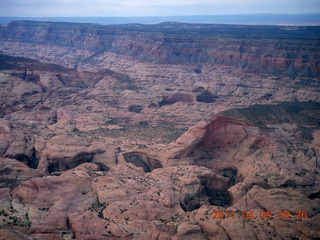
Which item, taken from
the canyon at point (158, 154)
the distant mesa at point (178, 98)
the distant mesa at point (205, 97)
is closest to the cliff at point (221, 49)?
the canyon at point (158, 154)

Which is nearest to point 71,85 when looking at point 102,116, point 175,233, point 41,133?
point 102,116

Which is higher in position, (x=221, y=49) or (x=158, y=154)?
(x=221, y=49)

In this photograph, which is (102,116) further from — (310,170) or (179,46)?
(179,46)

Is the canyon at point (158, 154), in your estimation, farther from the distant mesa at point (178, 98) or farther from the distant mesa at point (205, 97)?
the distant mesa at point (205, 97)

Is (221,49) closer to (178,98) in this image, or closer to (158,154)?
(178,98)

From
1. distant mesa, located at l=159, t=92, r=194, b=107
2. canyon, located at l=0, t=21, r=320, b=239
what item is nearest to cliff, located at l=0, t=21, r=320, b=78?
canyon, located at l=0, t=21, r=320, b=239

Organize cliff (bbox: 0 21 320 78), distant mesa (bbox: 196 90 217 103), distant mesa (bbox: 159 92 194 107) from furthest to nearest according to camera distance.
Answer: cliff (bbox: 0 21 320 78), distant mesa (bbox: 196 90 217 103), distant mesa (bbox: 159 92 194 107)

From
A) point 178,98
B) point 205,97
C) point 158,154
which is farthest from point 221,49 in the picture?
point 158,154

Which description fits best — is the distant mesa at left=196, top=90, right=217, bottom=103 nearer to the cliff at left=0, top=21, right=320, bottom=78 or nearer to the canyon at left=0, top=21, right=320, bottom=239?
the canyon at left=0, top=21, right=320, bottom=239

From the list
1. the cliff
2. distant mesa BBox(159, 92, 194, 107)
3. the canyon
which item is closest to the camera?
the canyon
